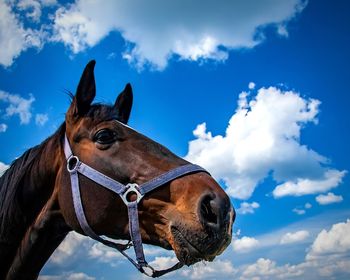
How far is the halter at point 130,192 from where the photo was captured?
4.21m

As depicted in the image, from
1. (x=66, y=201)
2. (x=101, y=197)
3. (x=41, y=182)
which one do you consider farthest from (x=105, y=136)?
(x=41, y=182)

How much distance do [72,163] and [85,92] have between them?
3.71ft

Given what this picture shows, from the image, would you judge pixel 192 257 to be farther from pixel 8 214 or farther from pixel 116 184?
pixel 8 214

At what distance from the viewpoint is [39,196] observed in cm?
527

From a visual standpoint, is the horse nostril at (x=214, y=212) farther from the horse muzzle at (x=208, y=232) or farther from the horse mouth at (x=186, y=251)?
the horse mouth at (x=186, y=251)

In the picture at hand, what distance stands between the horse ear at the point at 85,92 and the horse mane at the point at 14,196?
1.60ft

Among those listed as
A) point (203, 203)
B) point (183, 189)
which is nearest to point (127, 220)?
point (183, 189)

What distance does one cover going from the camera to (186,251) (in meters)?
3.83

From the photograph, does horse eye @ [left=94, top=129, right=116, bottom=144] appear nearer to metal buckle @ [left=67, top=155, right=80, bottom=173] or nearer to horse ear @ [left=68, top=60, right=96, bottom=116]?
metal buckle @ [left=67, top=155, right=80, bottom=173]

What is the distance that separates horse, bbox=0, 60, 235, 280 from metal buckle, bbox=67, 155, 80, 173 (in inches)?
0.6

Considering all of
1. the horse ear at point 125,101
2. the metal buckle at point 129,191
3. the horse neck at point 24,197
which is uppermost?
the horse ear at point 125,101

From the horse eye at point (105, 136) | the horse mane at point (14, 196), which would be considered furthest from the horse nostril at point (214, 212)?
the horse mane at point (14, 196)

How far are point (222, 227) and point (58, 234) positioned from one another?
2.87 meters

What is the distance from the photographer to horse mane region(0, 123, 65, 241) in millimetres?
5168
